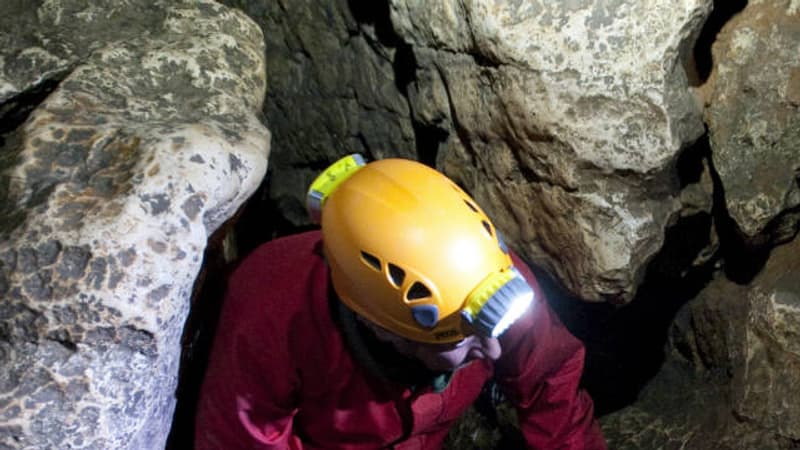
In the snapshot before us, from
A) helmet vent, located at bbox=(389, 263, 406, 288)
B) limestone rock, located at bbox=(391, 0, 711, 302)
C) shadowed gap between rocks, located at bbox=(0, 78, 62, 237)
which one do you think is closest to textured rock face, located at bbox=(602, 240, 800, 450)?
limestone rock, located at bbox=(391, 0, 711, 302)

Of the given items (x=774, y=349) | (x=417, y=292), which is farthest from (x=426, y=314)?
(x=774, y=349)

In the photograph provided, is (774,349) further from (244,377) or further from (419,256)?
(244,377)

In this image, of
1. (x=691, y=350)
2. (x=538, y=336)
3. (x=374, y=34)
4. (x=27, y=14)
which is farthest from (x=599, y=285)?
(x=27, y=14)

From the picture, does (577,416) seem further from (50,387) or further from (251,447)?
(50,387)

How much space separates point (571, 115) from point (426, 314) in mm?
707

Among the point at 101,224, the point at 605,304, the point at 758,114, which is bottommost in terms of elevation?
the point at 605,304

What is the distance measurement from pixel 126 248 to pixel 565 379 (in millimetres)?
1437

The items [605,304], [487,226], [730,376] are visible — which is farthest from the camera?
[605,304]

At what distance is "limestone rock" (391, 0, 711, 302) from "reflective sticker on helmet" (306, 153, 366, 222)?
19.8 inches

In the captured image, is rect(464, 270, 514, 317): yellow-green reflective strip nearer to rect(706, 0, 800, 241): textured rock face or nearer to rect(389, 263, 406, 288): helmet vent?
rect(389, 263, 406, 288): helmet vent

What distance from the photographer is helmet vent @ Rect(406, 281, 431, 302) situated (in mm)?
2115

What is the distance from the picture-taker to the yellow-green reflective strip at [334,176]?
7.51 feet

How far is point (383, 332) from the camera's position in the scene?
7.74ft

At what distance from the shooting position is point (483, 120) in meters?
2.62
